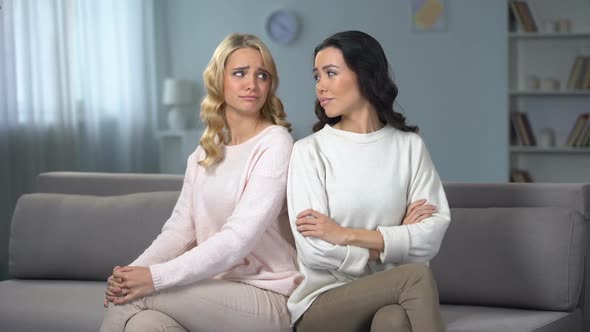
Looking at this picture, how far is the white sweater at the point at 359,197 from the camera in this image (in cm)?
221

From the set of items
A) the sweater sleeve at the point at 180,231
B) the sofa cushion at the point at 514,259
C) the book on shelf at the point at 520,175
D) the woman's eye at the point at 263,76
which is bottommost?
the book on shelf at the point at 520,175

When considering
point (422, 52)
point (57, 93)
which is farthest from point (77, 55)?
point (422, 52)

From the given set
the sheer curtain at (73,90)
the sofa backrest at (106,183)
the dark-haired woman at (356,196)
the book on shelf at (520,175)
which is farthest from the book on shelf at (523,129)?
the dark-haired woman at (356,196)

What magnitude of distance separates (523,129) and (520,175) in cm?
33

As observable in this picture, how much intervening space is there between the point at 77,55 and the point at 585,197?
12.3 ft

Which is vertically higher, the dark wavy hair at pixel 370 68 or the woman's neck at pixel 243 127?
the dark wavy hair at pixel 370 68

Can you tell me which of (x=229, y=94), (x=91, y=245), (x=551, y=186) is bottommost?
(x=91, y=245)

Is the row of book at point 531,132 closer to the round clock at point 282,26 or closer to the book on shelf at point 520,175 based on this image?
the book on shelf at point 520,175

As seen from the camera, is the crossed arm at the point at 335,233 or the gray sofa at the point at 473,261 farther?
the gray sofa at the point at 473,261

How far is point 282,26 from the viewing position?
682 cm

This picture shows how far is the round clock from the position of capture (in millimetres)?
6781

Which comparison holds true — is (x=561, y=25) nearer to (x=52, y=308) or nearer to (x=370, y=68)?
(x=370, y=68)

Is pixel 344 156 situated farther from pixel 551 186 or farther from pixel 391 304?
pixel 551 186

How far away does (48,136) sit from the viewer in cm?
535
